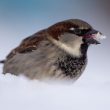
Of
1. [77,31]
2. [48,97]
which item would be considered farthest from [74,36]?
[48,97]

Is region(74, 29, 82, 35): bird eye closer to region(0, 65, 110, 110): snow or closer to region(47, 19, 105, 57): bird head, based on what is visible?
region(47, 19, 105, 57): bird head

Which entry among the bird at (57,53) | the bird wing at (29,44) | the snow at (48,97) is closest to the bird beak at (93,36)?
the bird at (57,53)

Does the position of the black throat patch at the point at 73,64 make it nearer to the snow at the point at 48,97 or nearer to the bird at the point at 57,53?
the bird at the point at 57,53

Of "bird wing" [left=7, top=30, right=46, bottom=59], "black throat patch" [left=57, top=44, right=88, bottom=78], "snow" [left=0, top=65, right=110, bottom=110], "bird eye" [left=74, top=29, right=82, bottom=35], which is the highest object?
"bird eye" [left=74, top=29, right=82, bottom=35]

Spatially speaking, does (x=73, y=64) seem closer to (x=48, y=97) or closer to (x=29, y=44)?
(x=29, y=44)

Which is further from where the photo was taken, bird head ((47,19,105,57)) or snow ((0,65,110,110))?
bird head ((47,19,105,57))

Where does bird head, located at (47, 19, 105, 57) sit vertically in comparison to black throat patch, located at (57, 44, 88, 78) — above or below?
above

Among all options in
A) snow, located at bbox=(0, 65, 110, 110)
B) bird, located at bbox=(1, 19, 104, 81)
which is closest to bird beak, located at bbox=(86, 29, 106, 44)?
bird, located at bbox=(1, 19, 104, 81)
